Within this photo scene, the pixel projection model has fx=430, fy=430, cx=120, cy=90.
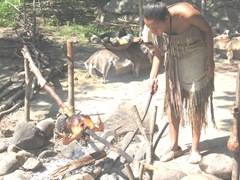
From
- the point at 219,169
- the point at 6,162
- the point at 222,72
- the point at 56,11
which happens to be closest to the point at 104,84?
the point at 222,72

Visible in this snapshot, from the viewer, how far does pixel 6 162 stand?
4.30 meters

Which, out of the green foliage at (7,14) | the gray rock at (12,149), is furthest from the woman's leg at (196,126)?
the green foliage at (7,14)

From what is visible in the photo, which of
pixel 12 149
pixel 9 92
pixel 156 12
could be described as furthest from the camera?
pixel 9 92

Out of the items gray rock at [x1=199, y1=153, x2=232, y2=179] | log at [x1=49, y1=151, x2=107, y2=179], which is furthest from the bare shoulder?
log at [x1=49, y1=151, x2=107, y2=179]

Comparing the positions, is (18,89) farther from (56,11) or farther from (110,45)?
(56,11)

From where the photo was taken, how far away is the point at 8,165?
4.29m

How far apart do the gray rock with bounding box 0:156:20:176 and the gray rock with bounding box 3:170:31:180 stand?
7 cm

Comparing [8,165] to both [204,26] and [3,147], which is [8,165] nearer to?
[3,147]

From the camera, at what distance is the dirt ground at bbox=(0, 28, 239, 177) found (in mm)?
4844

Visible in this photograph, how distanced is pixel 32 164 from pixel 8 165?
0.24m

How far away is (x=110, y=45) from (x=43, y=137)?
9.80 feet

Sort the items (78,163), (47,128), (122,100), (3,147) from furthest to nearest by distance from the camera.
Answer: (122,100) < (47,128) < (3,147) < (78,163)

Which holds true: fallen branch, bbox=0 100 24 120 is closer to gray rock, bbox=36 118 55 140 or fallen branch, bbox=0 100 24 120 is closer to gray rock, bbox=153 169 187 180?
Result: gray rock, bbox=36 118 55 140

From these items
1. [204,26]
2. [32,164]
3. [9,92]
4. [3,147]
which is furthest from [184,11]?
[9,92]
